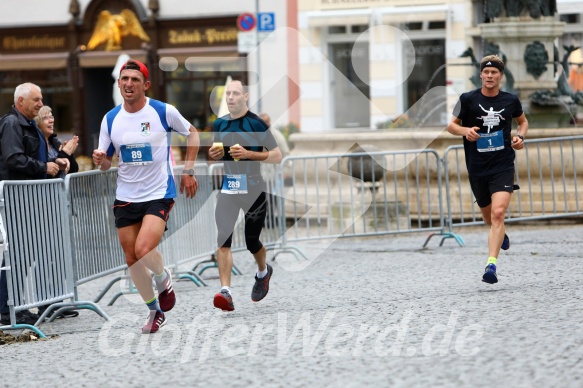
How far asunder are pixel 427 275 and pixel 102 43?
23688 mm

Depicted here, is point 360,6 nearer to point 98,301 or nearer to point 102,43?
point 102,43

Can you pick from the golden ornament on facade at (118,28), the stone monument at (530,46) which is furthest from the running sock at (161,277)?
the golden ornament on facade at (118,28)

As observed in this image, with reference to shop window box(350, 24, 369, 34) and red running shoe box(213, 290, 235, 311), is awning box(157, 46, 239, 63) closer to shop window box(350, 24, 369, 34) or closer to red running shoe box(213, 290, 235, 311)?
shop window box(350, 24, 369, 34)

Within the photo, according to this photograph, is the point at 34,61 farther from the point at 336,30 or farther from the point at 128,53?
the point at 336,30

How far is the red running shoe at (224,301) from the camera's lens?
9.05 meters

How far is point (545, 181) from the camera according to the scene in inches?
576

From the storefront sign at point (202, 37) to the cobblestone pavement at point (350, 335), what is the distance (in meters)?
20.4

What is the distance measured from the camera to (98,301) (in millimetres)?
10938

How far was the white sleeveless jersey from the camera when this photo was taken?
8.59 m

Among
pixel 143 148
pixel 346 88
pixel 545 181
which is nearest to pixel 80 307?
pixel 143 148

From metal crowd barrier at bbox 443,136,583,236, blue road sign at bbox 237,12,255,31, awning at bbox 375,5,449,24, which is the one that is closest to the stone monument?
metal crowd barrier at bbox 443,136,583,236

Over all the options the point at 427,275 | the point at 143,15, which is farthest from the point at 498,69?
the point at 143,15

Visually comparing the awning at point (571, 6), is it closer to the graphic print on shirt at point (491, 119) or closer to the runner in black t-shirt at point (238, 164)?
the graphic print on shirt at point (491, 119)

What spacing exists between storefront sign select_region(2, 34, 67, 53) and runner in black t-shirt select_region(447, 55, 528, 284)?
25138mm
